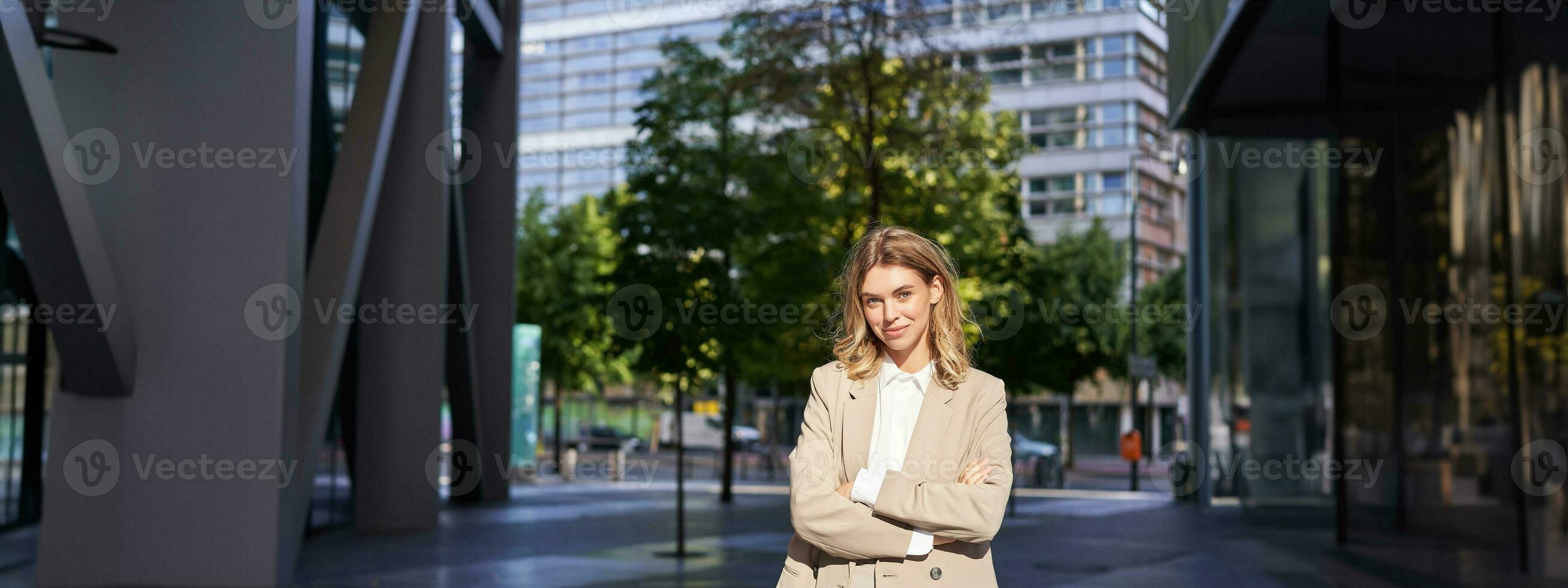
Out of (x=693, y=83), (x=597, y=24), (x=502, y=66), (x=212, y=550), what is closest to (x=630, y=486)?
(x=502, y=66)

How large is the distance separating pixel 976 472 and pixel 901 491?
9.0 inches

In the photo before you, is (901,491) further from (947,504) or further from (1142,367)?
(1142,367)

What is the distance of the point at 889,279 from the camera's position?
3.17 meters

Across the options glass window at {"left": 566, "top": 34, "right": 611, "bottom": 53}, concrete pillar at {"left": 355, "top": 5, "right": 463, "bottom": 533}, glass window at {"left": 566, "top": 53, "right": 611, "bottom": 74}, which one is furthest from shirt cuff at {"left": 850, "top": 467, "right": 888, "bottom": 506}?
glass window at {"left": 566, "top": 34, "right": 611, "bottom": 53}

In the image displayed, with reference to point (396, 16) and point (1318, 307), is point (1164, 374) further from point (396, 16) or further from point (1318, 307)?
point (396, 16)

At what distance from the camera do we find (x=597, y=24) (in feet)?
329

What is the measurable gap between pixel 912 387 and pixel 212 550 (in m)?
9.71

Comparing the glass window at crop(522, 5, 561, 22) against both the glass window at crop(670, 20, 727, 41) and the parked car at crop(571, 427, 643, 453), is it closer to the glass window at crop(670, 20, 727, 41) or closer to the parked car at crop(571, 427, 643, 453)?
the glass window at crop(670, 20, 727, 41)

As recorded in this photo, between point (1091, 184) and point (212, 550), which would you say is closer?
point (212, 550)

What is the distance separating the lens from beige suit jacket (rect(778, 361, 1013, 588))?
3010 mm

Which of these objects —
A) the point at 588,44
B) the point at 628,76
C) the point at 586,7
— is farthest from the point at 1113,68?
the point at 586,7

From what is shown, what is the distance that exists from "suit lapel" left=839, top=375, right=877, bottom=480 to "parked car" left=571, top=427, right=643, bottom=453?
2060 inches

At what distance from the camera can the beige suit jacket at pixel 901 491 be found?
3010mm

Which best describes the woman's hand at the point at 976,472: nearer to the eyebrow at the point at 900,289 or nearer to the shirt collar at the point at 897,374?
the shirt collar at the point at 897,374
